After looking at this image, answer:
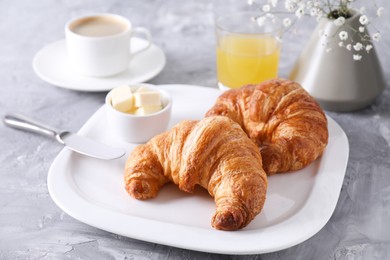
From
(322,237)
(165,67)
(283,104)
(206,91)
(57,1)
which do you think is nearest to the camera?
(322,237)

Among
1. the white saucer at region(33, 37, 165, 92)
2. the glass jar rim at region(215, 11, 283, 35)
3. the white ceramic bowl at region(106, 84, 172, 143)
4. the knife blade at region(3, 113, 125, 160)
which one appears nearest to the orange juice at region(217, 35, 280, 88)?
the glass jar rim at region(215, 11, 283, 35)

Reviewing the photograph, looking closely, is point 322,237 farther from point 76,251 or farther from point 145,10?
point 145,10

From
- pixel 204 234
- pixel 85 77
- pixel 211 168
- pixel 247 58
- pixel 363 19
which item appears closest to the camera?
pixel 204 234

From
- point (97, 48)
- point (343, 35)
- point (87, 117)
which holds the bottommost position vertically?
point (87, 117)

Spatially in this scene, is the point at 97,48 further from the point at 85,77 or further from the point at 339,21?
the point at 339,21

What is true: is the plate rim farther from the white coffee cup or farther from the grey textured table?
the white coffee cup

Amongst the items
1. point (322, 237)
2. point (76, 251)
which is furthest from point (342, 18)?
point (76, 251)

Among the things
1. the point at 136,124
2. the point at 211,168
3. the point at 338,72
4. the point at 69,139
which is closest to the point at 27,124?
the point at 69,139
